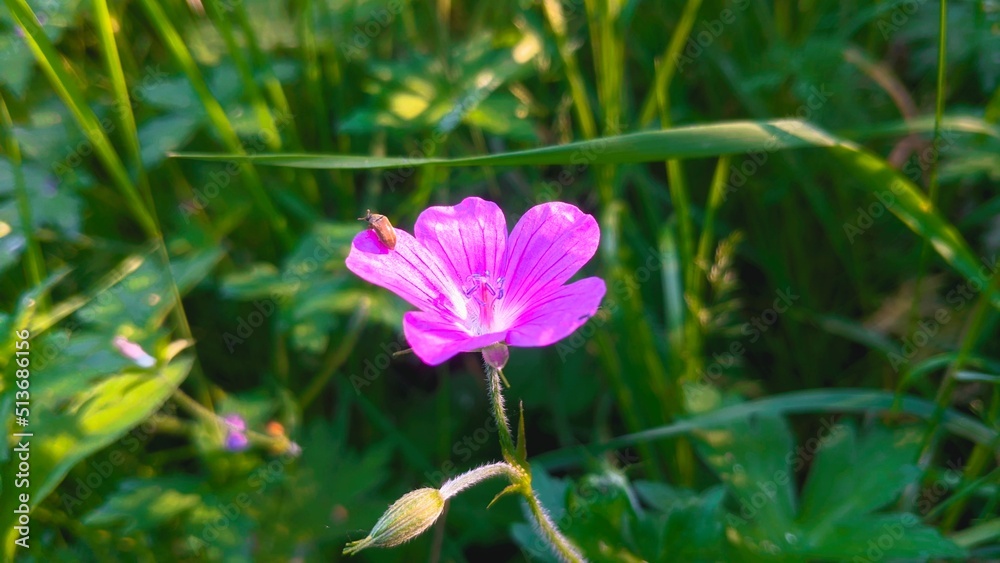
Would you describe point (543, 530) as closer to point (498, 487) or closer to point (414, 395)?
point (498, 487)

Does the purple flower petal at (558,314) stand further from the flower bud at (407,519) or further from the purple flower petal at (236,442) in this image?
the purple flower petal at (236,442)

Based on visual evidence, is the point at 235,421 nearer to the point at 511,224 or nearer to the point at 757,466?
the point at 511,224

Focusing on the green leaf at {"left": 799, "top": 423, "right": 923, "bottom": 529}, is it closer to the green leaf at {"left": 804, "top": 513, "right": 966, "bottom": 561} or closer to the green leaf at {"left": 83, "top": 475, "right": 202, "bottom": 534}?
the green leaf at {"left": 804, "top": 513, "right": 966, "bottom": 561}

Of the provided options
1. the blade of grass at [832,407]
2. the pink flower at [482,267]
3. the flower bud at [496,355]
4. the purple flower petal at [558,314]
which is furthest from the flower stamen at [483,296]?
the blade of grass at [832,407]

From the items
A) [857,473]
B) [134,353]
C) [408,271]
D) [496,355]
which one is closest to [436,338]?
[496,355]

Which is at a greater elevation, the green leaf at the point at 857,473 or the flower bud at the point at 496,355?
the flower bud at the point at 496,355

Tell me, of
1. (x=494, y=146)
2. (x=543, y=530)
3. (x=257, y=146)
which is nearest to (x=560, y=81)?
(x=494, y=146)
